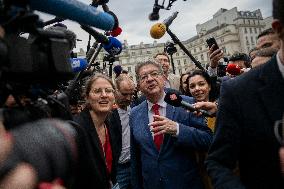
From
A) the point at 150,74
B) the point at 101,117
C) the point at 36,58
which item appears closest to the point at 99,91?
the point at 101,117

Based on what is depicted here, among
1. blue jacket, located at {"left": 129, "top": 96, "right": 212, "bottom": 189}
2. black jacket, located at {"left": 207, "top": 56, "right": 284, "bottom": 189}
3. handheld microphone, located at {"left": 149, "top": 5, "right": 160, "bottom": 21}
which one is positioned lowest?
blue jacket, located at {"left": 129, "top": 96, "right": 212, "bottom": 189}

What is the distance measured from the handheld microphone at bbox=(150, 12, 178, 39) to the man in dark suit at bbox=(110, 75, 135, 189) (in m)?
1.01

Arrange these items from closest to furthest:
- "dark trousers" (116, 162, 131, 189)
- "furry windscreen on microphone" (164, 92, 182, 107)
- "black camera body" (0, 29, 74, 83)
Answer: "black camera body" (0, 29, 74, 83) < "furry windscreen on microphone" (164, 92, 182, 107) < "dark trousers" (116, 162, 131, 189)

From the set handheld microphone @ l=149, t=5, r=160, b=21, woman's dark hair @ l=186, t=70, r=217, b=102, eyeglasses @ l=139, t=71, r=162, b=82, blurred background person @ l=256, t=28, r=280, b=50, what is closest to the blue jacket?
eyeglasses @ l=139, t=71, r=162, b=82

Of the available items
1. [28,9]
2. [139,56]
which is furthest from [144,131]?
[139,56]

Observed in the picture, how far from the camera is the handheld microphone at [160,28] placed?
3.87 meters

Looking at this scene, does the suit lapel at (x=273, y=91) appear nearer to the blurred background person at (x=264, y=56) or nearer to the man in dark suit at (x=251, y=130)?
the man in dark suit at (x=251, y=130)

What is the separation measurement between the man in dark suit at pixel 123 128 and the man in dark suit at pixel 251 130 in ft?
6.01

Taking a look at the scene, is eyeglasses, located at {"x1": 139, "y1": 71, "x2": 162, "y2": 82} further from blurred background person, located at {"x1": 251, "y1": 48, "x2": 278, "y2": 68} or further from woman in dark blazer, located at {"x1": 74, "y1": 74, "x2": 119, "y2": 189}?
blurred background person, located at {"x1": 251, "y1": 48, "x2": 278, "y2": 68}

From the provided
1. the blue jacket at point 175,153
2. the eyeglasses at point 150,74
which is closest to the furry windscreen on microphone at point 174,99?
the blue jacket at point 175,153

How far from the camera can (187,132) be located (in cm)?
307

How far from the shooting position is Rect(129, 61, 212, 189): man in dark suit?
121 inches

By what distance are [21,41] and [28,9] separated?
14cm

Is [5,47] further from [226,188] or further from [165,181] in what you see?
[165,181]
